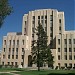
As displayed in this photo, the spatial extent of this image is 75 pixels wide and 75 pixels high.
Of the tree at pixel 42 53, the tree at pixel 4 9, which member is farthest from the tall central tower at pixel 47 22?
the tree at pixel 4 9

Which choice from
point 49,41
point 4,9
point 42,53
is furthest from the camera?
point 49,41

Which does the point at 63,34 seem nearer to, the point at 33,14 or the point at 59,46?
the point at 59,46

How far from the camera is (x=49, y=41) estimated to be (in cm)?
11575

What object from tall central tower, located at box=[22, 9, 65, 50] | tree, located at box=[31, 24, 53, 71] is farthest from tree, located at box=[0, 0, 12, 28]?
tall central tower, located at box=[22, 9, 65, 50]

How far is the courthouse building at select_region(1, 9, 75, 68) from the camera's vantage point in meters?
107

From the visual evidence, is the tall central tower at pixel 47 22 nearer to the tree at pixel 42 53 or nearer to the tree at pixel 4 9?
the tree at pixel 42 53

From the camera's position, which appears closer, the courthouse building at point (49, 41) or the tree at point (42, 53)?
the tree at point (42, 53)

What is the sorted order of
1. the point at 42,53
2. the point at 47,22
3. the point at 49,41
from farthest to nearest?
the point at 47,22
the point at 49,41
the point at 42,53

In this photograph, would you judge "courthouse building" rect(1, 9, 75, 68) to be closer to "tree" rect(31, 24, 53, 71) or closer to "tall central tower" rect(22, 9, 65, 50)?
"tall central tower" rect(22, 9, 65, 50)

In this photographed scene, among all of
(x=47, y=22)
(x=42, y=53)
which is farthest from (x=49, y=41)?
(x=42, y=53)

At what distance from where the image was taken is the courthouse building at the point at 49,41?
107000 mm

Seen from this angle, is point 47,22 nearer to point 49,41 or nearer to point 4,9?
point 49,41

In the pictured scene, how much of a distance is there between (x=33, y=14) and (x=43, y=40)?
56.4 metres

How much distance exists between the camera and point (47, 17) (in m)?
119
